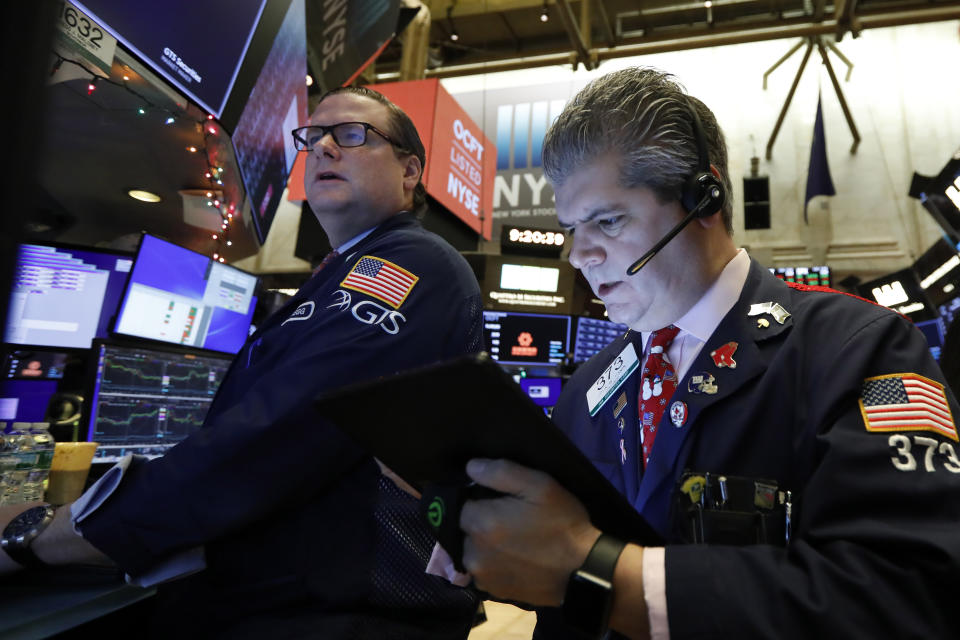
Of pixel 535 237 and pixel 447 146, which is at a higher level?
pixel 447 146

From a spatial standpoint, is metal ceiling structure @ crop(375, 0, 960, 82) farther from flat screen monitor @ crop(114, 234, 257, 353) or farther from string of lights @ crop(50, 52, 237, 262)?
flat screen monitor @ crop(114, 234, 257, 353)

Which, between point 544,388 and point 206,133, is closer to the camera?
point 206,133

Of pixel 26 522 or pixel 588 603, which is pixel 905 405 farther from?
pixel 26 522

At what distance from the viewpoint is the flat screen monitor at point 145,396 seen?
197 centimetres

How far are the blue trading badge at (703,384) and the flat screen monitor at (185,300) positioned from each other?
203 centimetres

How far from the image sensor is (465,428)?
2.34ft

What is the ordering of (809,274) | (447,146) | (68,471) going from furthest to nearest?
(809,274) → (447,146) → (68,471)

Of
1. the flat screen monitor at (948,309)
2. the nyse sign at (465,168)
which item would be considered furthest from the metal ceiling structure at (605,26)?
the flat screen monitor at (948,309)

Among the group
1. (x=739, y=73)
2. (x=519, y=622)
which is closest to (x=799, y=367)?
(x=519, y=622)

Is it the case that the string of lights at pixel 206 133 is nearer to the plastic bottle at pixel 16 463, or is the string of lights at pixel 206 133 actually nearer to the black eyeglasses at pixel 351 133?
the black eyeglasses at pixel 351 133

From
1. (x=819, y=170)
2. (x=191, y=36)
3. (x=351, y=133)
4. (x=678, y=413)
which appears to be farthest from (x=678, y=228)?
(x=819, y=170)

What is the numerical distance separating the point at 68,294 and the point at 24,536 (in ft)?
5.20

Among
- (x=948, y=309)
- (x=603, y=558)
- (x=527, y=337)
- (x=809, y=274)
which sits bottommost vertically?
(x=603, y=558)

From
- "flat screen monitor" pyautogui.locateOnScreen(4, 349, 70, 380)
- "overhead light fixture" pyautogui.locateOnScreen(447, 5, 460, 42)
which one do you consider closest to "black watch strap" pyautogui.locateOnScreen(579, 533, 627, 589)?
"flat screen monitor" pyautogui.locateOnScreen(4, 349, 70, 380)
